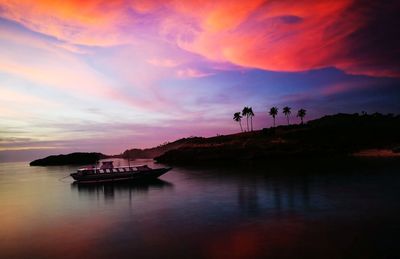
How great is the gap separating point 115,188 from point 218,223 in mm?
44533

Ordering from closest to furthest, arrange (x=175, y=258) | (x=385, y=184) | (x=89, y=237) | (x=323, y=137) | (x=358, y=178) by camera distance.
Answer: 1. (x=175, y=258)
2. (x=89, y=237)
3. (x=385, y=184)
4. (x=358, y=178)
5. (x=323, y=137)

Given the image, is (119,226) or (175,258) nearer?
(175,258)

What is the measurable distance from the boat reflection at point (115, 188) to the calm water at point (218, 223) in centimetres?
227

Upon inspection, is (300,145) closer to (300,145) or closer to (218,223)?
(300,145)

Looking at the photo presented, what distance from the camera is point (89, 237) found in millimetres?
33344

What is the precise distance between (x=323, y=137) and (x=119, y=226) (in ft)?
444

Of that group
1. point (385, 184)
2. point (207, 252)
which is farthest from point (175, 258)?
point (385, 184)

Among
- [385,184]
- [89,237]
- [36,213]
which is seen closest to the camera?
[89,237]

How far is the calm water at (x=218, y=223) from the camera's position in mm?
27203

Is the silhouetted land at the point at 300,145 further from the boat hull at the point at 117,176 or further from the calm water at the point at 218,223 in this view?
the calm water at the point at 218,223

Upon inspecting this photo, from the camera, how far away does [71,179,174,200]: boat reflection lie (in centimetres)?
6738

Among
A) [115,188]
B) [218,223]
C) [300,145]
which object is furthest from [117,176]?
[300,145]

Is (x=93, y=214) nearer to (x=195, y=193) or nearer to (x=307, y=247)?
(x=195, y=193)

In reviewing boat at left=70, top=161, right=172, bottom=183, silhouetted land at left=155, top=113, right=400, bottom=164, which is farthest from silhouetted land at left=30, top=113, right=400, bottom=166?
boat at left=70, top=161, right=172, bottom=183
